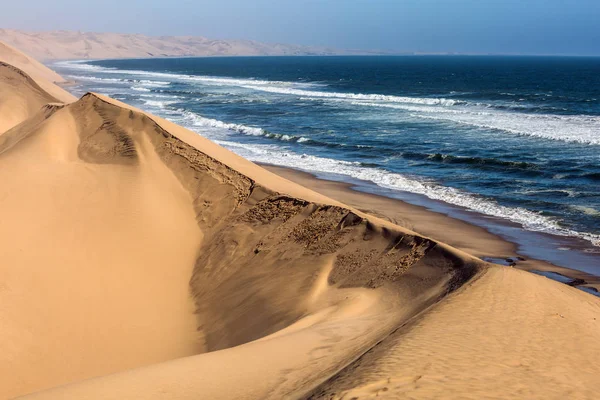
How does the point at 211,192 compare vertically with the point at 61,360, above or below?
above

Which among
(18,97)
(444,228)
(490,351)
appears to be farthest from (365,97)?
(490,351)

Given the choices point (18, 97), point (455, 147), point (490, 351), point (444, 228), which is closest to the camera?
point (490, 351)

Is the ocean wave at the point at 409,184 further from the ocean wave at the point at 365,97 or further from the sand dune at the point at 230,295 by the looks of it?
the ocean wave at the point at 365,97

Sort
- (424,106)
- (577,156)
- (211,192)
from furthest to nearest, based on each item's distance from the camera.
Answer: (424,106)
(577,156)
(211,192)

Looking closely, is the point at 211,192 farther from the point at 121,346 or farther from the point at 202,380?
the point at 202,380

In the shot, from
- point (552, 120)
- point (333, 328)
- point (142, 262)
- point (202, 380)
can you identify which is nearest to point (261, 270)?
point (142, 262)

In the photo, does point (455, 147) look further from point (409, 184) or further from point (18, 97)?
point (18, 97)
